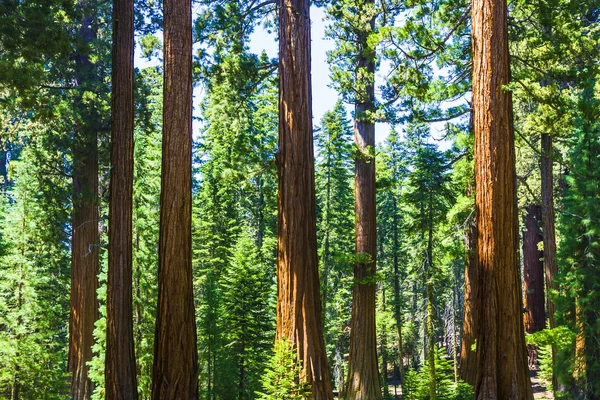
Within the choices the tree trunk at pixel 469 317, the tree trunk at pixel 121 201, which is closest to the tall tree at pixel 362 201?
the tree trunk at pixel 469 317

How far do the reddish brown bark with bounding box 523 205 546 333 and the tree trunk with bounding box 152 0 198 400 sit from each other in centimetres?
2069

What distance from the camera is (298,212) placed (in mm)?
7531

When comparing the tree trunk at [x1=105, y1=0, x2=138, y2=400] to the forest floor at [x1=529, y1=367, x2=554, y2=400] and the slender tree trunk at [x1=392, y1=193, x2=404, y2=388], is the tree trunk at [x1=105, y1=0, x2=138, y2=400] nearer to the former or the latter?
the forest floor at [x1=529, y1=367, x2=554, y2=400]

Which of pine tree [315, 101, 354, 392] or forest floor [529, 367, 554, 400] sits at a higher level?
pine tree [315, 101, 354, 392]

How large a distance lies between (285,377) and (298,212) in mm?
2194

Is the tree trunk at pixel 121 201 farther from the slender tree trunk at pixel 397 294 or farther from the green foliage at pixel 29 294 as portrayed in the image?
the slender tree trunk at pixel 397 294

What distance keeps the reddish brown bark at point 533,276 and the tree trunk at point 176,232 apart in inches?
814

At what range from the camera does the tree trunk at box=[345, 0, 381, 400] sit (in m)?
12.7

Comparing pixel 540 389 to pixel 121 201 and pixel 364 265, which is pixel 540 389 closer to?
pixel 364 265

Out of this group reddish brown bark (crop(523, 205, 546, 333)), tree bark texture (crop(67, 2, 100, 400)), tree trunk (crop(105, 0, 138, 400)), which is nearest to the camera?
tree trunk (crop(105, 0, 138, 400))

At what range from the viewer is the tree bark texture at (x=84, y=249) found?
14734 mm

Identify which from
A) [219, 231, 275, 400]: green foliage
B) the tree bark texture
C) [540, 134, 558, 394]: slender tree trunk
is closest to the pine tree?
[219, 231, 275, 400]: green foliage

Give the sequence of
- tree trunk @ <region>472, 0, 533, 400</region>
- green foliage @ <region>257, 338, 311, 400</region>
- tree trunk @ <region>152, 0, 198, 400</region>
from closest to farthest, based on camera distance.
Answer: tree trunk @ <region>472, 0, 533, 400</region> < tree trunk @ <region>152, 0, 198, 400</region> < green foliage @ <region>257, 338, 311, 400</region>

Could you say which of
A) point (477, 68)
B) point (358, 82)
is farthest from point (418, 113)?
point (477, 68)
